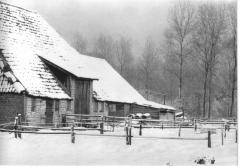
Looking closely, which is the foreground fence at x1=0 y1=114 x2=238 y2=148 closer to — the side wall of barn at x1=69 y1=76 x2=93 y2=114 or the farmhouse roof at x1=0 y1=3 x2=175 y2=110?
the side wall of barn at x1=69 y1=76 x2=93 y2=114

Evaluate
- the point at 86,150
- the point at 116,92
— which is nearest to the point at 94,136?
the point at 86,150

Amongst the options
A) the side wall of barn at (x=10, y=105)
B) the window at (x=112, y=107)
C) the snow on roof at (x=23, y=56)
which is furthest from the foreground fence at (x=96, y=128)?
the window at (x=112, y=107)

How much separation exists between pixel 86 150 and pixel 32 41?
14.1 m

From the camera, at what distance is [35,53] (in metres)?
29.8

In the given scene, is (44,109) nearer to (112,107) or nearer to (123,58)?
(112,107)

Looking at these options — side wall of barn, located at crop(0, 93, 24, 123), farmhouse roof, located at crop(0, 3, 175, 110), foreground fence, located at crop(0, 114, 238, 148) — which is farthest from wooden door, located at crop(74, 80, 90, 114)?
side wall of barn, located at crop(0, 93, 24, 123)

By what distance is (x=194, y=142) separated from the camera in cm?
2048

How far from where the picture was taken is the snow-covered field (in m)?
16.1

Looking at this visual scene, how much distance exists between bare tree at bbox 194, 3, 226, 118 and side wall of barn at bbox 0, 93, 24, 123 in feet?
39.7

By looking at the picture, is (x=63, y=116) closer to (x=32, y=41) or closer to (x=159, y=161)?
(x=32, y=41)

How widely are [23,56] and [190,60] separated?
18.9 meters

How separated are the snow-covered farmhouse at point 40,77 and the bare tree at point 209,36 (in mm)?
8323

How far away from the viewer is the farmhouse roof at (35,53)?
88.9 feet

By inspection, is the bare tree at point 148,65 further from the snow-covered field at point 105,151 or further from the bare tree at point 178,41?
the snow-covered field at point 105,151
